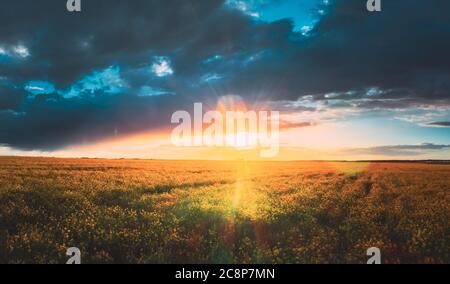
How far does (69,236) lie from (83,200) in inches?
186

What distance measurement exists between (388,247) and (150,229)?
6.24 m

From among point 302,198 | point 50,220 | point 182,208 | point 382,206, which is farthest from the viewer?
point 302,198

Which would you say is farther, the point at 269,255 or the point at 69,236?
the point at 69,236

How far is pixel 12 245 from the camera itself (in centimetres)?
948
